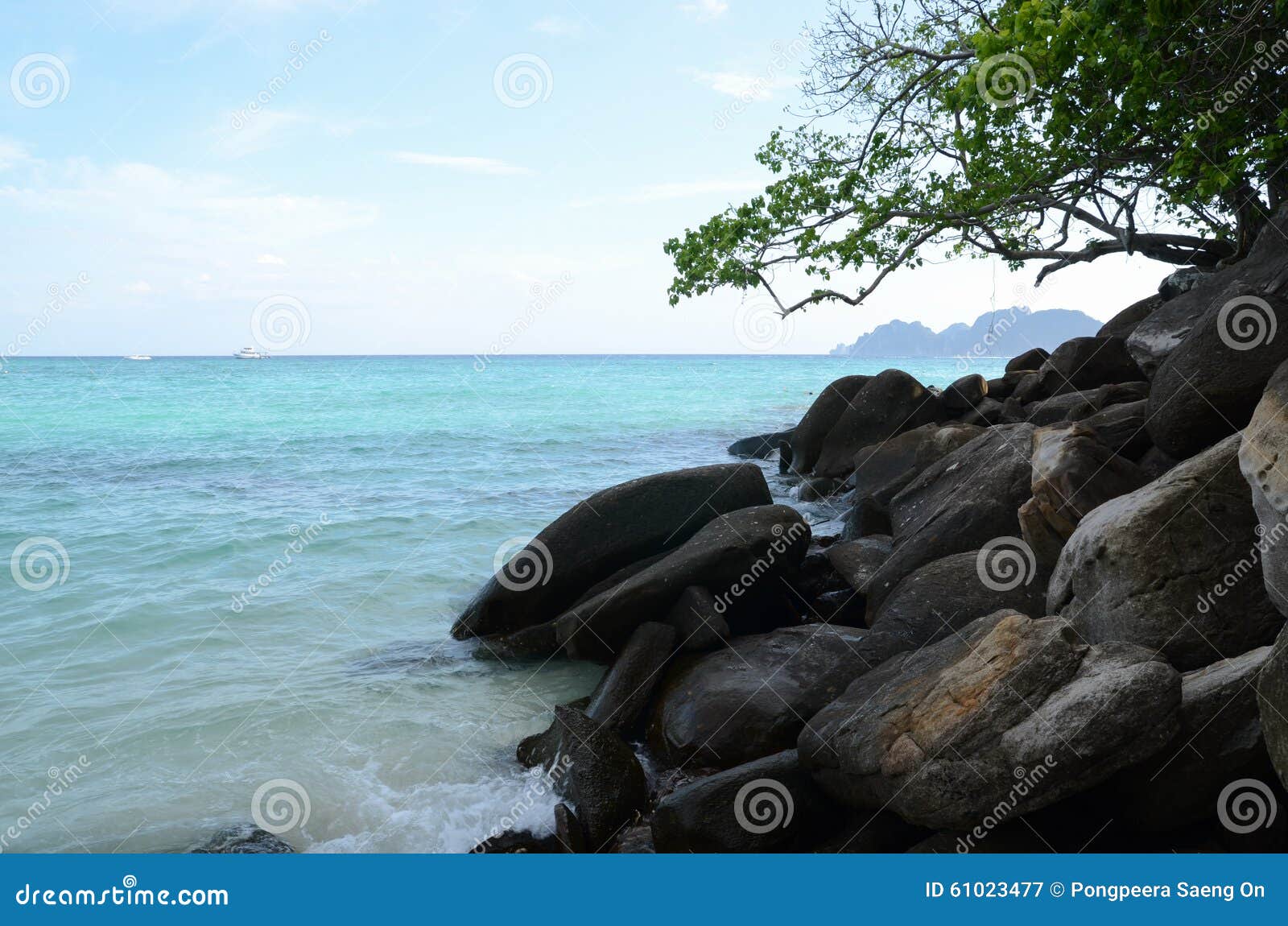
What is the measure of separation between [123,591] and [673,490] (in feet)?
23.7

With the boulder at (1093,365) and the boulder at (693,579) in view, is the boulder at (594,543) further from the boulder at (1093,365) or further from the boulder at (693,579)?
the boulder at (1093,365)

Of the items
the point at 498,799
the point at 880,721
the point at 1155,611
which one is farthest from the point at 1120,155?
the point at 498,799

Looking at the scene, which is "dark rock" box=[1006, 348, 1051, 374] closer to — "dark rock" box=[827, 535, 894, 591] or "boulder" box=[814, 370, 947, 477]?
"boulder" box=[814, 370, 947, 477]

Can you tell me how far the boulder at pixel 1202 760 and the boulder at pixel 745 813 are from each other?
5.86 ft

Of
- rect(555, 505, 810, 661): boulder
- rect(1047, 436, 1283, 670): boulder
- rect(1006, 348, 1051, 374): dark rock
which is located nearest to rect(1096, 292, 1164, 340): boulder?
rect(1006, 348, 1051, 374): dark rock

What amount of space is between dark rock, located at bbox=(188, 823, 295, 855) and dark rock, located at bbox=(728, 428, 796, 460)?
19676 millimetres

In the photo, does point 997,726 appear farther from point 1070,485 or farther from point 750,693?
point 1070,485

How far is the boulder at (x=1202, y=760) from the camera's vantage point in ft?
14.5

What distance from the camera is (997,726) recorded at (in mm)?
4707

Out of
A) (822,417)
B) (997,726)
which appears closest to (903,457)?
(822,417)

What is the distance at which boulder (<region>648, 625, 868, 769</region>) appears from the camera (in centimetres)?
654

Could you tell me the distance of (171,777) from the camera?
700 centimetres

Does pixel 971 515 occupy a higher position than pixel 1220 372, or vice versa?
pixel 1220 372

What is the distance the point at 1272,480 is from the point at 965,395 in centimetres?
1281
